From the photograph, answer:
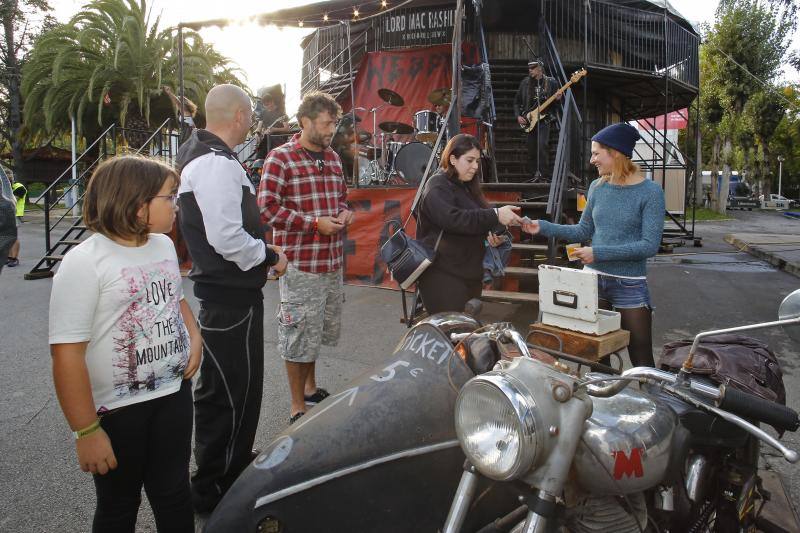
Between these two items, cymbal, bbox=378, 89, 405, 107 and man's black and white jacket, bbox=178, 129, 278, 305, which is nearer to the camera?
man's black and white jacket, bbox=178, 129, 278, 305

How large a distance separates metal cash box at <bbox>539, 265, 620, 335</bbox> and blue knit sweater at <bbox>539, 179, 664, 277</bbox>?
0.94 feet

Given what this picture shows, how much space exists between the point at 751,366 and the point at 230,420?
228 centimetres

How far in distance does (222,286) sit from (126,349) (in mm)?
872

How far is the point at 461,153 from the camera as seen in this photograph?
369cm

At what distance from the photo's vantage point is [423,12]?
12.5 metres

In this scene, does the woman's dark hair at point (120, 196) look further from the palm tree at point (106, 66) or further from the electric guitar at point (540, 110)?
the palm tree at point (106, 66)

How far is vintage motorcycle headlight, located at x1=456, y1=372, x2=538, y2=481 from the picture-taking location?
120 centimetres

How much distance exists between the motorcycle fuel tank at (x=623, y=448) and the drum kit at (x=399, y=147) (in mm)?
7824

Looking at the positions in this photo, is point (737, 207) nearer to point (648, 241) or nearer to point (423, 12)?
point (423, 12)

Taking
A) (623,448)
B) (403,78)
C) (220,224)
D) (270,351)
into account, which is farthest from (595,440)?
(403,78)

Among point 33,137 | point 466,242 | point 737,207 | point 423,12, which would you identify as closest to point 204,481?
point 466,242

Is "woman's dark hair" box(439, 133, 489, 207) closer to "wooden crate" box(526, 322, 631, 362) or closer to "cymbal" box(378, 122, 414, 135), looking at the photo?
"wooden crate" box(526, 322, 631, 362)

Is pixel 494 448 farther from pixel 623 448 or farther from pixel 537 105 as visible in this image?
pixel 537 105

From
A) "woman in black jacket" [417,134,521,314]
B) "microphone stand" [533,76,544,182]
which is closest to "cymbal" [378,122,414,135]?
"microphone stand" [533,76,544,182]
